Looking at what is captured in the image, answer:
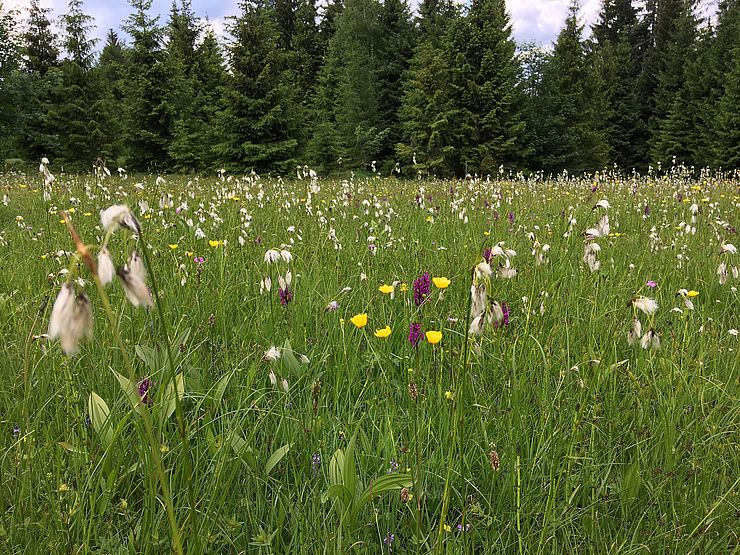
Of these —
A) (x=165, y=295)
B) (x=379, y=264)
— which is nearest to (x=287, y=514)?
(x=165, y=295)

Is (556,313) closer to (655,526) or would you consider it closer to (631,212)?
(655,526)

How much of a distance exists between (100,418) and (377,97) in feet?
98.7

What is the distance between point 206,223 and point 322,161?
22.6 meters

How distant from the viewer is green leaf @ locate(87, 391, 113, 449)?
1426mm

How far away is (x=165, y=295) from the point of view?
2637 millimetres

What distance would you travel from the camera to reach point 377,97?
2938cm

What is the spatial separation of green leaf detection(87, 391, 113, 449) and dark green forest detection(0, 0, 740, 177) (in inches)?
649

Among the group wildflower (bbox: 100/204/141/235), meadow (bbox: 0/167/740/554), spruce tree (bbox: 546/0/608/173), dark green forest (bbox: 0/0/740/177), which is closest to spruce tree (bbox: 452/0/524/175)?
dark green forest (bbox: 0/0/740/177)

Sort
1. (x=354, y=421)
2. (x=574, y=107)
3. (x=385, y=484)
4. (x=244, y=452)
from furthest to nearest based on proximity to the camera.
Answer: (x=574, y=107) < (x=354, y=421) < (x=244, y=452) < (x=385, y=484)

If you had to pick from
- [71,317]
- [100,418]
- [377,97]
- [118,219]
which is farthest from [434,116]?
[71,317]

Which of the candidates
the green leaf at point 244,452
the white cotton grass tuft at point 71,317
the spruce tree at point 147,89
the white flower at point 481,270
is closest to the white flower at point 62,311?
the white cotton grass tuft at point 71,317

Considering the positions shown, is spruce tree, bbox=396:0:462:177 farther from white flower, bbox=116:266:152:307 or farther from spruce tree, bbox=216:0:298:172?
white flower, bbox=116:266:152:307

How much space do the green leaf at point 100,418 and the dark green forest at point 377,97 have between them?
54.1ft

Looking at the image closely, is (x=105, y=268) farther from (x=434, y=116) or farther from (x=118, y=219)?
(x=434, y=116)
